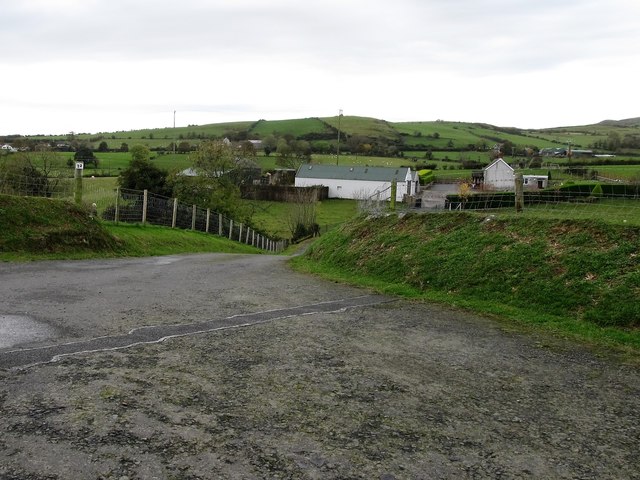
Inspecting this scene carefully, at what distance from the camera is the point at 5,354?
6.20 m

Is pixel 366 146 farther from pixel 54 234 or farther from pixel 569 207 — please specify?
pixel 54 234

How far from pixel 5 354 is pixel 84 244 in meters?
12.0

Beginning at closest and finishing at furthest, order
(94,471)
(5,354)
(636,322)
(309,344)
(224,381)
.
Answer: (94,471)
(224,381)
(5,354)
(309,344)
(636,322)

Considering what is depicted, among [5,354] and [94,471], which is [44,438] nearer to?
[94,471]

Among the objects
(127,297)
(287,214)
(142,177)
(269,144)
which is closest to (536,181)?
(287,214)

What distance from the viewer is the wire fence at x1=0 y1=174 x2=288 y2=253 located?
2194cm

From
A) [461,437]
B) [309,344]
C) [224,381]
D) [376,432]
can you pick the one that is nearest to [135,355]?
[224,381]

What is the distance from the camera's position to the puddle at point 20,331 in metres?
6.80

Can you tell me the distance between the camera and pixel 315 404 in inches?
204

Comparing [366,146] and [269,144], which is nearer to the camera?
[269,144]

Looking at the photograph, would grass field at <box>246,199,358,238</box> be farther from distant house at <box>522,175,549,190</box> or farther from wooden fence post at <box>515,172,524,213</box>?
wooden fence post at <box>515,172,524,213</box>

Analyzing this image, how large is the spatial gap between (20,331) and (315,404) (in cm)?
443

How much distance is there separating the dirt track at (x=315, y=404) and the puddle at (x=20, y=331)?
0.11 meters

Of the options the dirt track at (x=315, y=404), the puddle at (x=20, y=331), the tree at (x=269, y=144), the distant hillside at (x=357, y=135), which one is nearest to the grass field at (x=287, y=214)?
the tree at (x=269, y=144)
